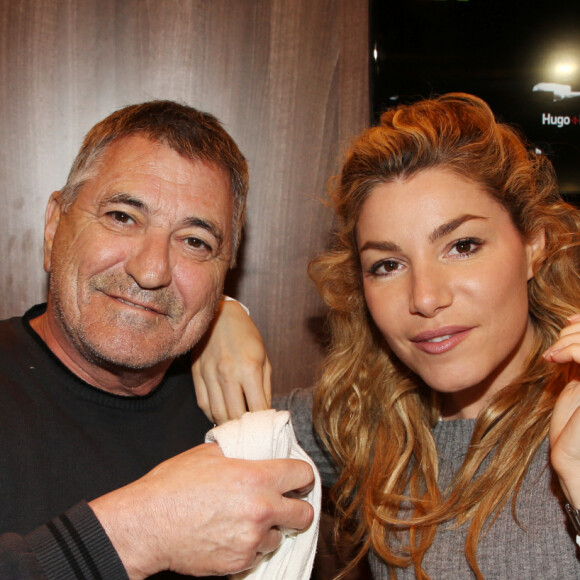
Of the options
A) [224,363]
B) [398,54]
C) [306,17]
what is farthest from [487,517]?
[306,17]

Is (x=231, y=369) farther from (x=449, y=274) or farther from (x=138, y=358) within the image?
(x=449, y=274)

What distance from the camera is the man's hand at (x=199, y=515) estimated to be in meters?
0.96

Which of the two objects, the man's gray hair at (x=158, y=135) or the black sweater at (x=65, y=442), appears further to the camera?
A: the man's gray hair at (x=158, y=135)

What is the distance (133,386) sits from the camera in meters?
1.33

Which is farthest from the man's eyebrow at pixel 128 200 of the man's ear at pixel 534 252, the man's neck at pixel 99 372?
the man's ear at pixel 534 252

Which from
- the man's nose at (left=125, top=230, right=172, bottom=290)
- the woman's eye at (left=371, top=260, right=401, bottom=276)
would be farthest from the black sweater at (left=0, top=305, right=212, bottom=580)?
the woman's eye at (left=371, top=260, right=401, bottom=276)

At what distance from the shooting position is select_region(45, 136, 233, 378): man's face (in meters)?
1.21

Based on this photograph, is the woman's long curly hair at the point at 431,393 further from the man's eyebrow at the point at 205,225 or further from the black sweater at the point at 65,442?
the black sweater at the point at 65,442

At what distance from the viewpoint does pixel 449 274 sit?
117cm

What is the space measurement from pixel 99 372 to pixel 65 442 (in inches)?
6.5

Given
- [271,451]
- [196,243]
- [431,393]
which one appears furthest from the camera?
[431,393]

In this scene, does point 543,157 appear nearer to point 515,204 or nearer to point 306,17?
point 515,204

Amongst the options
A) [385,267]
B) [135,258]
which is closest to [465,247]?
[385,267]

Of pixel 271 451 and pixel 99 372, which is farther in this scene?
pixel 99 372
